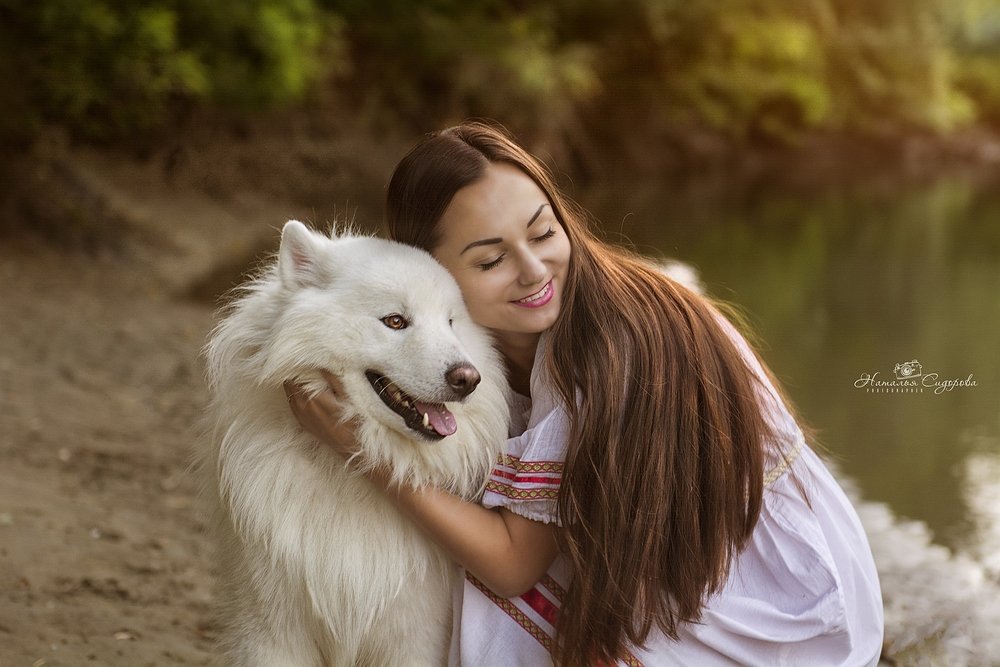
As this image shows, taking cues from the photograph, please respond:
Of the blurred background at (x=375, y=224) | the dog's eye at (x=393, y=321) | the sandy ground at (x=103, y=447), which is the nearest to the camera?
the dog's eye at (x=393, y=321)

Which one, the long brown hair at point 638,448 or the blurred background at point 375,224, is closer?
the long brown hair at point 638,448

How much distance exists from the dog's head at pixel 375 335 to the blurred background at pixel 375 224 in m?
0.61

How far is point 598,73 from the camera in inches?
889

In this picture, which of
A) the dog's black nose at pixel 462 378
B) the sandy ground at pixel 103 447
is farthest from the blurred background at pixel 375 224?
the dog's black nose at pixel 462 378

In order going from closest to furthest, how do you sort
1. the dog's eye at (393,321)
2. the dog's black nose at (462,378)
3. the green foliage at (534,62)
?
the dog's black nose at (462,378) < the dog's eye at (393,321) < the green foliage at (534,62)

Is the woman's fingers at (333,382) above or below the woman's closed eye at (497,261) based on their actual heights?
below

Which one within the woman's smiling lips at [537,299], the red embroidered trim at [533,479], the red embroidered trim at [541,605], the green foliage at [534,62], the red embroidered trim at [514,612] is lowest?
the red embroidered trim at [514,612]

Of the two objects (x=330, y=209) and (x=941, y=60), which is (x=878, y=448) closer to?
(x=330, y=209)

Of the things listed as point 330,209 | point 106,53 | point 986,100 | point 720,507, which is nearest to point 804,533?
point 720,507

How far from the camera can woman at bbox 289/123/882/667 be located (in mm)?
2213

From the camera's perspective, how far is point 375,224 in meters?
11.9

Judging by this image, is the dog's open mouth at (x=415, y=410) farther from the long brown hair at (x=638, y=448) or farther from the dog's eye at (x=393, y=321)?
the long brown hair at (x=638, y=448)

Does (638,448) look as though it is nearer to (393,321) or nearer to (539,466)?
(539,466)

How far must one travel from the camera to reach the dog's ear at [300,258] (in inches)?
88.6
